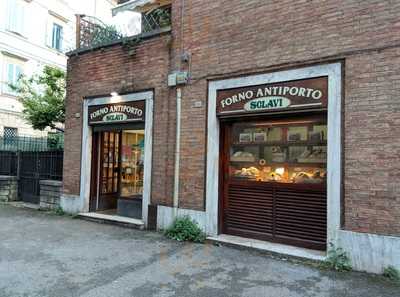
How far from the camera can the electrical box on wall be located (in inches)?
284

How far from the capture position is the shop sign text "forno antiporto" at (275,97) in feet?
18.6

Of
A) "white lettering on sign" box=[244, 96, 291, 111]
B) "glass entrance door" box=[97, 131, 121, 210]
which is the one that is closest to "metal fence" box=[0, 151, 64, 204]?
"glass entrance door" box=[97, 131, 121, 210]

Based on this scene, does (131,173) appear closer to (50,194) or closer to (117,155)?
(117,155)

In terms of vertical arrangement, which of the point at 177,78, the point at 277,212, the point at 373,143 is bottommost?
the point at 277,212

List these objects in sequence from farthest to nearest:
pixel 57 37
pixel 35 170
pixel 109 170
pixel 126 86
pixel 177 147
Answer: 1. pixel 57 37
2. pixel 35 170
3. pixel 109 170
4. pixel 126 86
5. pixel 177 147

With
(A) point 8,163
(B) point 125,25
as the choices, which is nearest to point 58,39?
(A) point 8,163

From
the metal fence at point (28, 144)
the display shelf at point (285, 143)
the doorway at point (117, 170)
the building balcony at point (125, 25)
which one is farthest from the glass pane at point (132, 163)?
the metal fence at point (28, 144)

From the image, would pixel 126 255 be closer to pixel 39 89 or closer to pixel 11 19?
pixel 39 89

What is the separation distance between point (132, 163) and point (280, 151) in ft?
14.0

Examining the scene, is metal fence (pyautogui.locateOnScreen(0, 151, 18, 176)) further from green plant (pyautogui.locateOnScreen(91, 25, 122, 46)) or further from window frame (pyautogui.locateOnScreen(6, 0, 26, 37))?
window frame (pyautogui.locateOnScreen(6, 0, 26, 37))

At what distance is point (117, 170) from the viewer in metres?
9.58

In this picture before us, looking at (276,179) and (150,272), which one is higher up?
(276,179)

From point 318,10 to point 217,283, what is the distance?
4564mm

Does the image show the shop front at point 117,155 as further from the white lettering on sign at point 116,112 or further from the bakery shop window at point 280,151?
the bakery shop window at point 280,151
